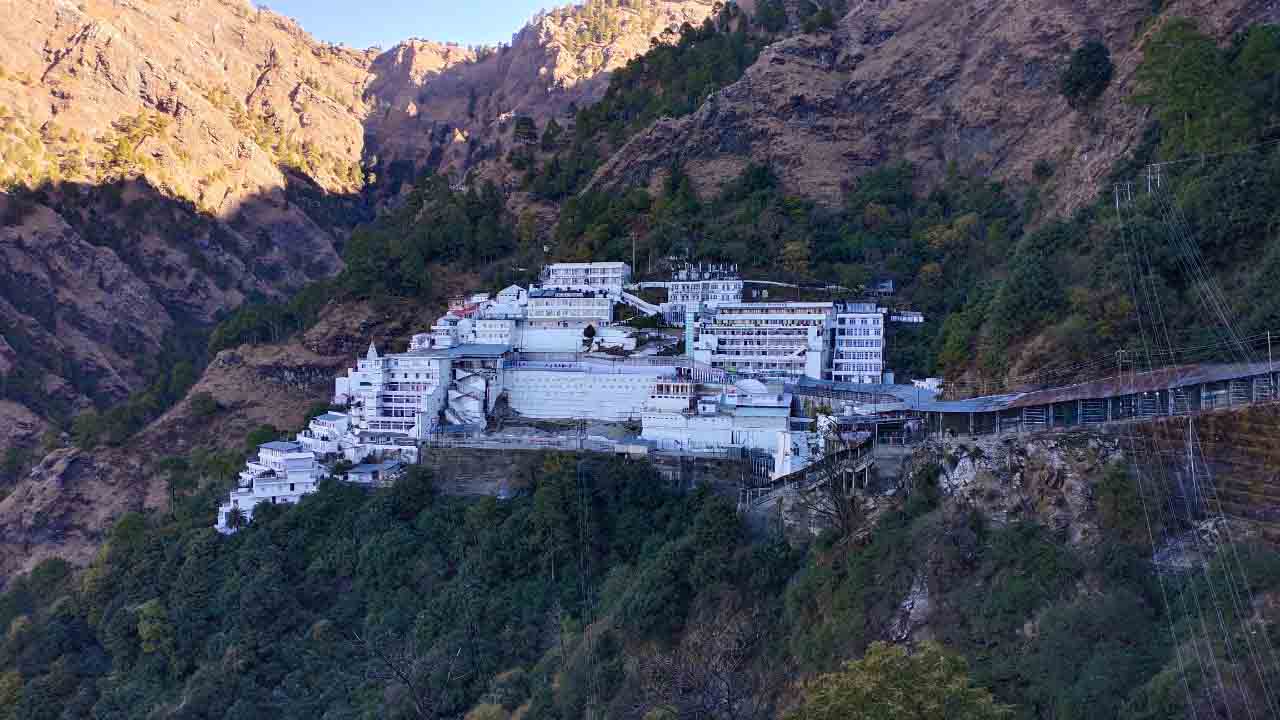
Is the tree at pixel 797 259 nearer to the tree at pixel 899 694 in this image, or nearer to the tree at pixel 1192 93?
the tree at pixel 1192 93

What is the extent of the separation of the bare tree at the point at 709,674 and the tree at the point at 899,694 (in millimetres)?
9651

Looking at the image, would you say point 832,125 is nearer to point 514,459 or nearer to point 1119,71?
point 1119,71

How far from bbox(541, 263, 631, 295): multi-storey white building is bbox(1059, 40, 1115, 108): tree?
19683 mm

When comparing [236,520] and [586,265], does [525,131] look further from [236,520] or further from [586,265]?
[236,520]

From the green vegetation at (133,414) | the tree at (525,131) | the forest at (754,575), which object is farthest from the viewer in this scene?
the tree at (525,131)

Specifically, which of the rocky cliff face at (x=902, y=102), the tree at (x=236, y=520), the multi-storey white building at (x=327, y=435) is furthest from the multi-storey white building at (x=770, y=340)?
the tree at (x=236, y=520)

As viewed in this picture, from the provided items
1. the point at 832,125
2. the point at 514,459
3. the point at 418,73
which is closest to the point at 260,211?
the point at 418,73

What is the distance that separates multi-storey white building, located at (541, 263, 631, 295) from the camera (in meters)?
46.2

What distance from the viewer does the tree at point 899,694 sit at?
13578 millimetres

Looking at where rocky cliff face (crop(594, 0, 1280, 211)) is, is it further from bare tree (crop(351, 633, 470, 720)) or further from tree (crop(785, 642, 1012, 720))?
tree (crop(785, 642, 1012, 720))

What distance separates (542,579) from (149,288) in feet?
180

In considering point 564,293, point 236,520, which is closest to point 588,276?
point 564,293

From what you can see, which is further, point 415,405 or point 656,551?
point 415,405

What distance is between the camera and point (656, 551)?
102 feet
